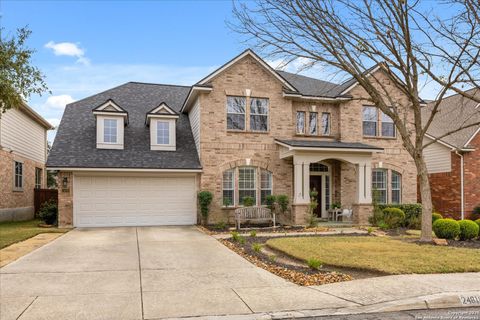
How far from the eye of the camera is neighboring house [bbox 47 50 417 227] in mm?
17297

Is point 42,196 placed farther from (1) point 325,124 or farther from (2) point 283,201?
(1) point 325,124

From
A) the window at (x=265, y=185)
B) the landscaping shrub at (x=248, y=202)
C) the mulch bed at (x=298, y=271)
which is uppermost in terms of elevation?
the window at (x=265, y=185)

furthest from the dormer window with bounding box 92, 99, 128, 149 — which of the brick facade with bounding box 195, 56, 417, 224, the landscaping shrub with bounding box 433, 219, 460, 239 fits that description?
the landscaping shrub with bounding box 433, 219, 460, 239

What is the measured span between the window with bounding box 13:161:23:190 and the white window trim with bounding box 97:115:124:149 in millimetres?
6225

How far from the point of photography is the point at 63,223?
1670cm

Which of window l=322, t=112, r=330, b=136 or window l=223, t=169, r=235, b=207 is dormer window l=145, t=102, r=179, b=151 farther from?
window l=322, t=112, r=330, b=136

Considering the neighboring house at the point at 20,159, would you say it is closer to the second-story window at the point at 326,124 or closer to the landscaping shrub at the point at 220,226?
the landscaping shrub at the point at 220,226

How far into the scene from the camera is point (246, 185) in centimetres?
1841

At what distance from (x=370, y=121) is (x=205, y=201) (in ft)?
31.1

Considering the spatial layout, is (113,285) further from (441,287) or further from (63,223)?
(63,223)

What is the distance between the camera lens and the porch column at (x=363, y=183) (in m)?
18.2

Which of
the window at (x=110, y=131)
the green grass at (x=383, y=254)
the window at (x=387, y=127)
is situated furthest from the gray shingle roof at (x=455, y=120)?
the window at (x=110, y=131)

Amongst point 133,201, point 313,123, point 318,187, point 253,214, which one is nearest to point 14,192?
point 133,201

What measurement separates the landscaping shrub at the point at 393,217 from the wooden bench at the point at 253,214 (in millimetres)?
4946
